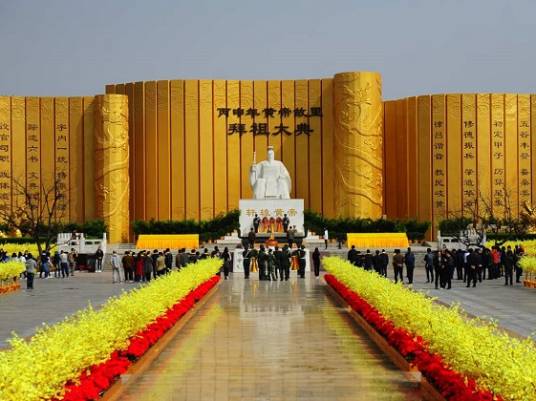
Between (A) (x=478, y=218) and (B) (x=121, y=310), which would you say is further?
(A) (x=478, y=218)

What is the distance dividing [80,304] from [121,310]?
7.35 metres

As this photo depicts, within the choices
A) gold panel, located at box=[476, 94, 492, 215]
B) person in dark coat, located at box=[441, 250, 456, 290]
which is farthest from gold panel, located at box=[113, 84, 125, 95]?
person in dark coat, located at box=[441, 250, 456, 290]

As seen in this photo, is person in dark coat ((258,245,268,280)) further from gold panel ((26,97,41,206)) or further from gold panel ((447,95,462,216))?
gold panel ((26,97,41,206))

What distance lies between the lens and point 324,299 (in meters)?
15.8

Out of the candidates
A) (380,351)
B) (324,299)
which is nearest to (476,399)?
(380,351)

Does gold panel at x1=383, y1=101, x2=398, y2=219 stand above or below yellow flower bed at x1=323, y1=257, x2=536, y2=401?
above

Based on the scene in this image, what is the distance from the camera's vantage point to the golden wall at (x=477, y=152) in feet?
121

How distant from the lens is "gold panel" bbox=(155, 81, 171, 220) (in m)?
37.9

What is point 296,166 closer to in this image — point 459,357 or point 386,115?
point 386,115

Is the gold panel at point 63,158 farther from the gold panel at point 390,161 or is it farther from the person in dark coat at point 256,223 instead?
A: the gold panel at point 390,161

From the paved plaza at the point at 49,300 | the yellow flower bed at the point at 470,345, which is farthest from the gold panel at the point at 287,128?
the yellow flower bed at the point at 470,345

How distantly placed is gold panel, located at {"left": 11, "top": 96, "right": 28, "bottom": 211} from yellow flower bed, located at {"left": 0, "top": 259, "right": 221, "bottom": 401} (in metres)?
29.0

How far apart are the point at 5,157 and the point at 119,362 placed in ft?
106

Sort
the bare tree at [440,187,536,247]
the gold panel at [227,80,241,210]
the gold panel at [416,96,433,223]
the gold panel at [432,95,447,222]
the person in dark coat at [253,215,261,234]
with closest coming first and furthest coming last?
the person in dark coat at [253,215,261,234] < the bare tree at [440,187,536,247] < the gold panel at [432,95,447,222] < the gold panel at [416,96,433,223] < the gold panel at [227,80,241,210]
